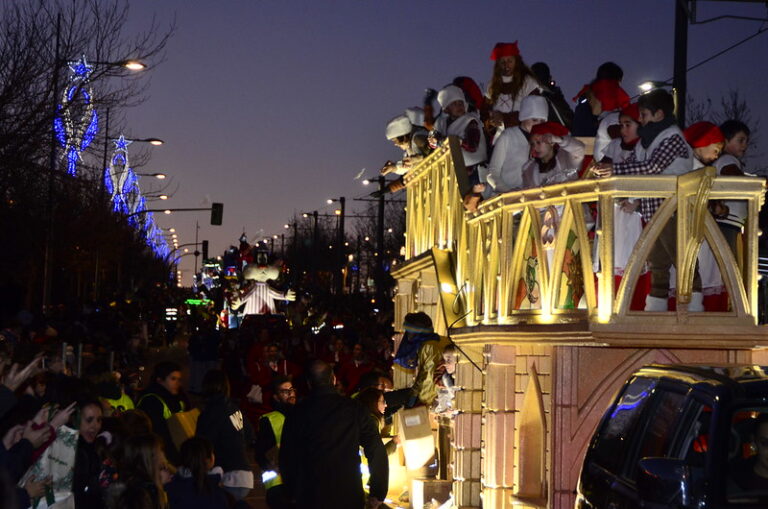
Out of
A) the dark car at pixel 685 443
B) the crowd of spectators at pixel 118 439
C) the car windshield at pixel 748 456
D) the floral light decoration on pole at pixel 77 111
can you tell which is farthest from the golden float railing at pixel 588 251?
the floral light decoration on pole at pixel 77 111

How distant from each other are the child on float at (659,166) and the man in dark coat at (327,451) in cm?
223

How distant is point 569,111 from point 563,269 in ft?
13.2

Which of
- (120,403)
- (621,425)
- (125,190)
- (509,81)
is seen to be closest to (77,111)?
(120,403)

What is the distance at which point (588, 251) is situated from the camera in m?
8.72

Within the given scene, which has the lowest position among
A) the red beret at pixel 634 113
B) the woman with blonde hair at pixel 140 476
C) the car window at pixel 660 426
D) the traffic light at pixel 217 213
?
the woman with blonde hair at pixel 140 476

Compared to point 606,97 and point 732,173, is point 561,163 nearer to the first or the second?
point 606,97

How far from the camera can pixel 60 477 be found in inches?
266

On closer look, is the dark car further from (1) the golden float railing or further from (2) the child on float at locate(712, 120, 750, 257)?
(2) the child on float at locate(712, 120, 750, 257)

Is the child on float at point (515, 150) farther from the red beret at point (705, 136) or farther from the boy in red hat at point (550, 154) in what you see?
the red beret at point (705, 136)

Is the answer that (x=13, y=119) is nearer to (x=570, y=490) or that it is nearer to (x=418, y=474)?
(x=418, y=474)

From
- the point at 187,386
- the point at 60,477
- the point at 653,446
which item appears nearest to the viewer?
the point at 653,446

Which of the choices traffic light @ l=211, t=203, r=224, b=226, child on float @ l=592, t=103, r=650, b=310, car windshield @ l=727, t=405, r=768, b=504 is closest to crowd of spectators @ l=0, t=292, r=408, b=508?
child on float @ l=592, t=103, r=650, b=310

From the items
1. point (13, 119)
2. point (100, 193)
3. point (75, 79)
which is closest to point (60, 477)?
point (13, 119)

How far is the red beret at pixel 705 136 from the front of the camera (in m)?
8.95
